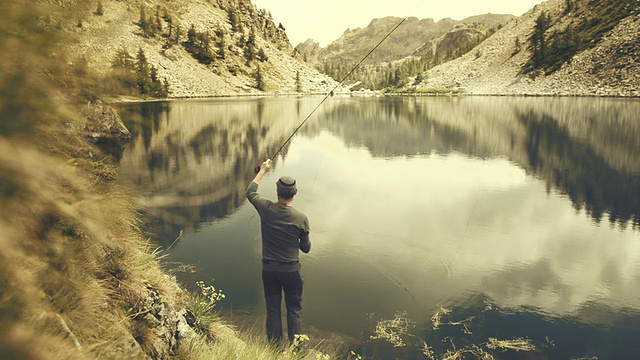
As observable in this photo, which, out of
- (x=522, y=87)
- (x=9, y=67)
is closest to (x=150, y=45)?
(x=522, y=87)

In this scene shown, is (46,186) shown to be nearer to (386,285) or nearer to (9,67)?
(9,67)

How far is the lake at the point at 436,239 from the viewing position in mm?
8344

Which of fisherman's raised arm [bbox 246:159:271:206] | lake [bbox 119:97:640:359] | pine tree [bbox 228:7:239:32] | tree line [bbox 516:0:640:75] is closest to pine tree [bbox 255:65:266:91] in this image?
pine tree [bbox 228:7:239:32]

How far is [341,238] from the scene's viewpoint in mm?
13516

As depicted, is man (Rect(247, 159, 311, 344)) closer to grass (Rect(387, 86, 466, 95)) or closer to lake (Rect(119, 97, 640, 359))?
lake (Rect(119, 97, 640, 359))

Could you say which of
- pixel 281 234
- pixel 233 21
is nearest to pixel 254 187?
pixel 281 234

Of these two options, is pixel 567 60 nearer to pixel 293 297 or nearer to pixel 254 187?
pixel 254 187

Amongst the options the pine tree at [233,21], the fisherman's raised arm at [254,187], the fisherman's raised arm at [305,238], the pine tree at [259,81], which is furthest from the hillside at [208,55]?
the fisherman's raised arm at [305,238]

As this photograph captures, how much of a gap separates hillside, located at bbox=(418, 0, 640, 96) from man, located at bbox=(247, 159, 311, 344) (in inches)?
4550

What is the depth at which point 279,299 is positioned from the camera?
6598 millimetres

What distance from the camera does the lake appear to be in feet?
27.4

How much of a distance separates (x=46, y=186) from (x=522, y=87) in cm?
14584

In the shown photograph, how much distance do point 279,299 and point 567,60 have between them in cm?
14243

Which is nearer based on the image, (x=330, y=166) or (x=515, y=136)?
(x=330, y=166)
